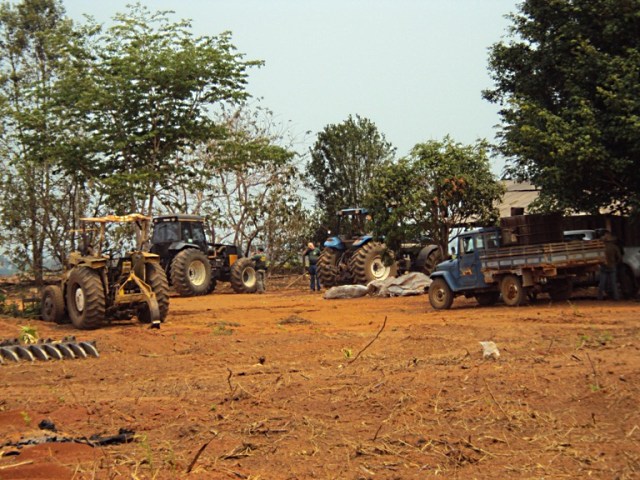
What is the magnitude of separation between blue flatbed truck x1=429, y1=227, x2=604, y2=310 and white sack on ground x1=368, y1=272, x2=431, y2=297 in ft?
13.5

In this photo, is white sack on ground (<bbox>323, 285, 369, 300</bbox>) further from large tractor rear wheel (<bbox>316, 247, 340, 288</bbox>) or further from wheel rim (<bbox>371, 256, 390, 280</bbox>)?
large tractor rear wheel (<bbox>316, 247, 340, 288</bbox>)

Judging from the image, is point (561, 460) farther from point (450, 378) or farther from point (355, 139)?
point (355, 139)

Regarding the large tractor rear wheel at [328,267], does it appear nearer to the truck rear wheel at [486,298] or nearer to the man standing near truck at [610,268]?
the truck rear wheel at [486,298]

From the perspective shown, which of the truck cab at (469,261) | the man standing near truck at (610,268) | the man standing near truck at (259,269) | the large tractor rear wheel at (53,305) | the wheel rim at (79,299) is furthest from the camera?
the man standing near truck at (259,269)

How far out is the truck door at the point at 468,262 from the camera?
19672 millimetres

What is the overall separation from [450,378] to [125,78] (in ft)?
68.6

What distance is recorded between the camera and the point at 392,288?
81.9 feet

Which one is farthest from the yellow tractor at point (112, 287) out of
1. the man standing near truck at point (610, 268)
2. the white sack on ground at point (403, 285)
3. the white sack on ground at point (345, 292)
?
the man standing near truck at point (610, 268)

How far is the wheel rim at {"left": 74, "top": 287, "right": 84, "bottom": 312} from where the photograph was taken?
17.0 m

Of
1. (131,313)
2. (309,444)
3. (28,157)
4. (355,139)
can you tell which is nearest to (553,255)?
(131,313)

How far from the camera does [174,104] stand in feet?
92.7

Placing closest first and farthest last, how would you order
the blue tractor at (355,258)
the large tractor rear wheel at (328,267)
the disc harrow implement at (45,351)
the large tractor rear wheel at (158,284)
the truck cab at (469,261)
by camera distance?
the disc harrow implement at (45,351), the large tractor rear wheel at (158,284), the truck cab at (469,261), the blue tractor at (355,258), the large tractor rear wheel at (328,267)

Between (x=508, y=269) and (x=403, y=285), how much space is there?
6.39 meters

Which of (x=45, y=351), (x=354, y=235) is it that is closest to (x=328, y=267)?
(x=354, y=235)
